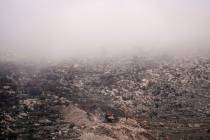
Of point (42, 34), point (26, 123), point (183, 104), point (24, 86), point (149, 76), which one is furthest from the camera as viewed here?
point (42, 34)

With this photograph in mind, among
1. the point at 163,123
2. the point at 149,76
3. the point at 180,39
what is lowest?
the point at 163,123

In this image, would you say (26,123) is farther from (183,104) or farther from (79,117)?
(183,104)

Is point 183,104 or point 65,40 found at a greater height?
point 65,40

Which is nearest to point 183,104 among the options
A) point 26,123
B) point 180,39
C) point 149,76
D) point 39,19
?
point 149,76

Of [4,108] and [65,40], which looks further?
[65,40]

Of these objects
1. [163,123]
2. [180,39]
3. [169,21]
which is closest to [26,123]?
[163,123]

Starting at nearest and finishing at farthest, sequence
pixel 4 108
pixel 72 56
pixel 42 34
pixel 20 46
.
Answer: pixel 4 108, pixel 72 56, pixel 20 46, pixel 42 34

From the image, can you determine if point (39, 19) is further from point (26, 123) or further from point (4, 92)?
point (26, 123)
